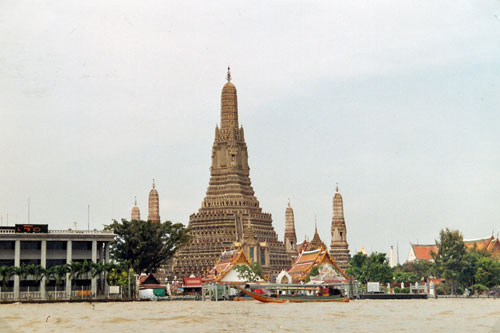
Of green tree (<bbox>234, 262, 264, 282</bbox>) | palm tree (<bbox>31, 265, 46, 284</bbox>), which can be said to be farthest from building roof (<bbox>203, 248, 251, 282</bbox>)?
palm tree (<bbox>31, 265, 46, 284</bbox>)

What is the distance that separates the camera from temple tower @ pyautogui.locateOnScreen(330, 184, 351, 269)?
172m

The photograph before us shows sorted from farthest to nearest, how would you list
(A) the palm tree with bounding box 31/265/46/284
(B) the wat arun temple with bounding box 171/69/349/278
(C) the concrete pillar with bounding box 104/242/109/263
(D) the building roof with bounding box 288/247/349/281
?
(B) the wat arun temple with bounding box 171/69/349/278 < (D) the building roof with bounding box 288/247/349/281 < (C) the concrete pillar with bounding box 104/242/109/263 < (A) the palm tree with bounding box 31/265/46/284

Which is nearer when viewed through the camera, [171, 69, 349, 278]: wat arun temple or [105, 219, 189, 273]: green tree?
[105, 219, 189, 273]: green tree

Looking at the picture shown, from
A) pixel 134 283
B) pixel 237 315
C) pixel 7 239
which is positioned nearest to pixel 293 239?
pixel 134 283

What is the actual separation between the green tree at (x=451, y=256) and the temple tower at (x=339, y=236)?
3282cm

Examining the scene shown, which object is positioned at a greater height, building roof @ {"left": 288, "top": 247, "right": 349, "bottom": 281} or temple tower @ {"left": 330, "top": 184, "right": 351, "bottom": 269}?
temple tower @ {"left": 330, "top": 184, "right": 351, "bottom": 269}

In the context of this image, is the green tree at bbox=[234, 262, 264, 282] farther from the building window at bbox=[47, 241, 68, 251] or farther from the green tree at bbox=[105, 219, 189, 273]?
the building window at bbox=[47, 241, 68, 251]

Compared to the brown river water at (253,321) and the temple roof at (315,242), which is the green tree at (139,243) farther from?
the brown river water at (253,321)

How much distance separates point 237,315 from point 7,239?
4525 centimetres

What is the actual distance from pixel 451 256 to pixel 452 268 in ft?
6.04

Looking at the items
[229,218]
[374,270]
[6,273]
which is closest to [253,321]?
[6,273]

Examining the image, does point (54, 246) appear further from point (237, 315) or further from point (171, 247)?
point (237, 315)

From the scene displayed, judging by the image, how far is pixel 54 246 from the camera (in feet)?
349

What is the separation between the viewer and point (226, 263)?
12625cm
